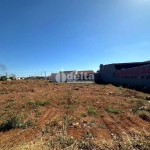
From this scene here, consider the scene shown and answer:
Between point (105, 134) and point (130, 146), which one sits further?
point (105, 134)

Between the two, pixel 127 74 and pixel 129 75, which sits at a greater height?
pixel 127 74

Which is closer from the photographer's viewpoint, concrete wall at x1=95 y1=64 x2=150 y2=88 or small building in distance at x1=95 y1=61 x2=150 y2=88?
concrete wall at x1=95 y1=64 x2=150 y2=88

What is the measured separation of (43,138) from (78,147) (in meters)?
0.97

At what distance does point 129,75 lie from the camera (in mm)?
16703

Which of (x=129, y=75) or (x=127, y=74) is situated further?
(x=127, y=74)

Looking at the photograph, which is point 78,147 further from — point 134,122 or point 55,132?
point 134,122

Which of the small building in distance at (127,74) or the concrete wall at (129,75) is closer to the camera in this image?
the concrete wall at (129,75)

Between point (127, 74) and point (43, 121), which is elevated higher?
point (127, 74)

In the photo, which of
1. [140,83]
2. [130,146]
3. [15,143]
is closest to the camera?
[130,146]

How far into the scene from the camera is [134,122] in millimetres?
4246

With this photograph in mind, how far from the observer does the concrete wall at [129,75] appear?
13.3m

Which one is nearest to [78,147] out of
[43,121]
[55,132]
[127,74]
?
[55,132]

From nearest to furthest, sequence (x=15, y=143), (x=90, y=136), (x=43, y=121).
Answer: (x=15, y=143), (x=90, y=136), (x=43, y=121)

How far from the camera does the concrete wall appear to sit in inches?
523
